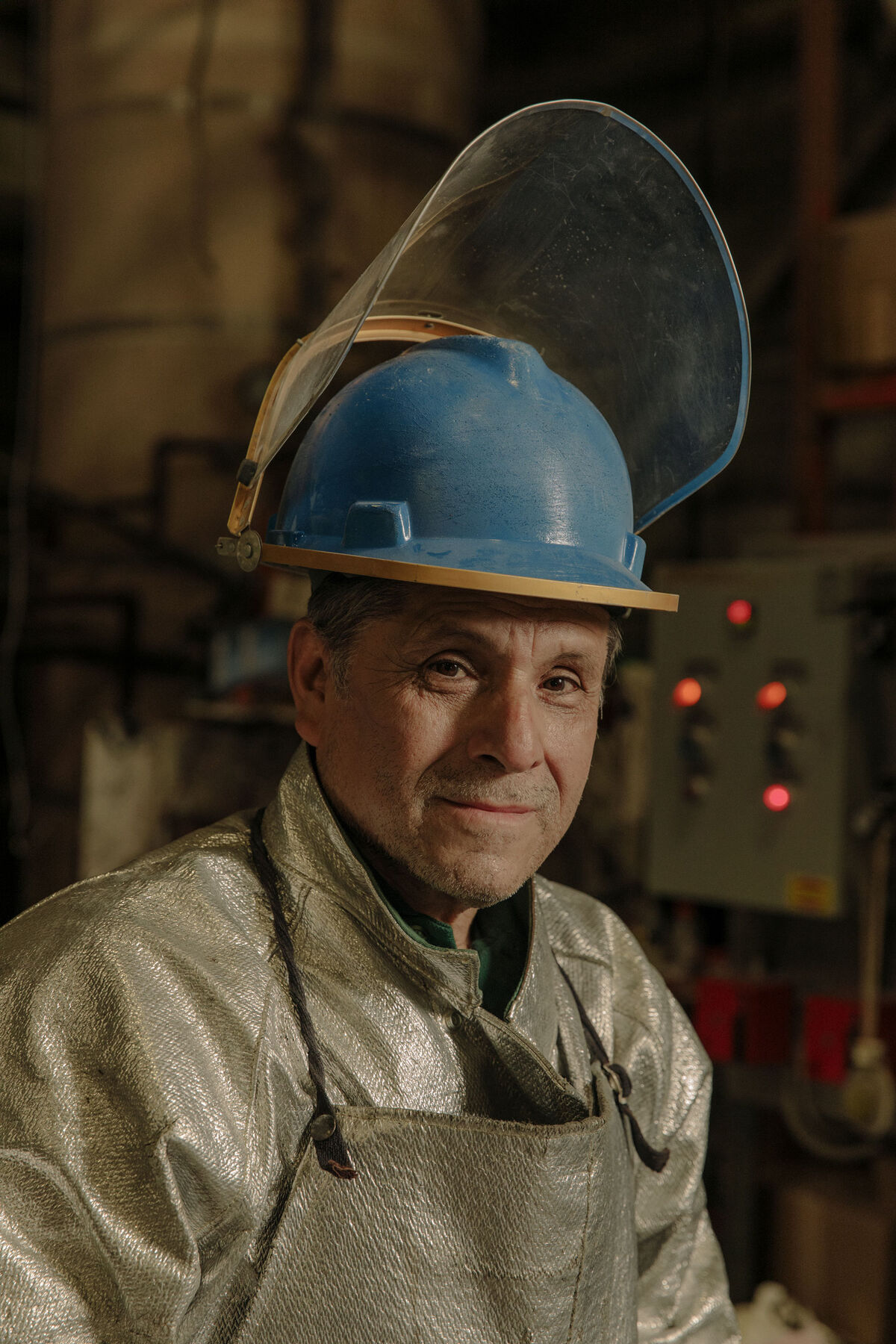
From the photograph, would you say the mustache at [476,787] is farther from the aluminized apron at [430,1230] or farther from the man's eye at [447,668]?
the aluminized apron at [430,1230]

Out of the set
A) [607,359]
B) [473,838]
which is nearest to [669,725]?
[607,359]

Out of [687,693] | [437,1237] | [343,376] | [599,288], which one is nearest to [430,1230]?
[437,1237]

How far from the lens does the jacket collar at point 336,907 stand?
111cm

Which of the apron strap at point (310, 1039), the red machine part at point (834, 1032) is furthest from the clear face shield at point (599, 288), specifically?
the red machine part at point (834, 1032)

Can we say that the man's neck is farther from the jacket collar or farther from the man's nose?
the man's nose

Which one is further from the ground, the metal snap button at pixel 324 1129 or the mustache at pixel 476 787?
the mustache at pixel 476 787

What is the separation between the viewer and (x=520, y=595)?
1.10 meters

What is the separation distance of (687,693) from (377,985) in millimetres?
1985

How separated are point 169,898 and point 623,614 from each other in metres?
0.55

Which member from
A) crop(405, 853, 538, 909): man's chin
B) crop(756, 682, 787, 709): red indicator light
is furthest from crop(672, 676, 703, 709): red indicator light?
crop(405, 853, 538, 909): man's chin

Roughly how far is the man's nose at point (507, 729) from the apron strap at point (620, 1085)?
0.34 metres

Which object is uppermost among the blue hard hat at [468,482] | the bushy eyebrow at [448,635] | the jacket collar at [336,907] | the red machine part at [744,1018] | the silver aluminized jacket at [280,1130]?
the blue hard hat at [468,482]

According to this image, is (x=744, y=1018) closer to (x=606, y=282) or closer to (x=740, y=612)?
(x=740, y=612)

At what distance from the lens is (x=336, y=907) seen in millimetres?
1130
